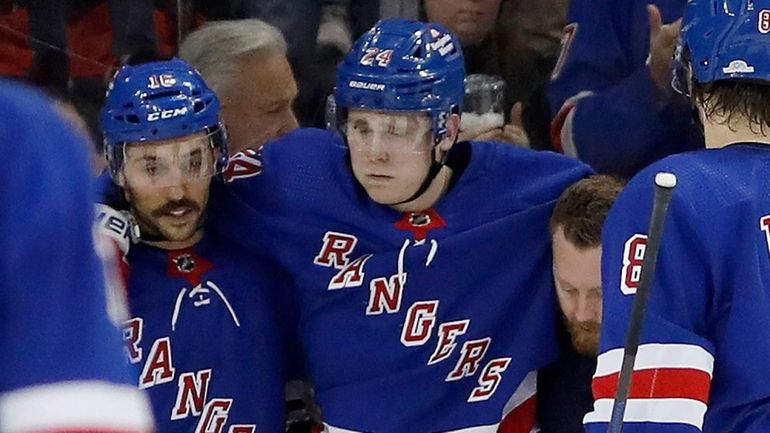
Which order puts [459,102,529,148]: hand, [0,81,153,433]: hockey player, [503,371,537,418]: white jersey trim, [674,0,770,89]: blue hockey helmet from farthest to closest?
[459,102,529,148]: hand, [503,371,537,418]: white jersey trim, [674,0,770,89]: blue hockey helmet, [0,81,153,433]: hockey player

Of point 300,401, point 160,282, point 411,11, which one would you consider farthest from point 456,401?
point 411,11

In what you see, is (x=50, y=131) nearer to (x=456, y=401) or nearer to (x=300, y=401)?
(x=456, y=401)

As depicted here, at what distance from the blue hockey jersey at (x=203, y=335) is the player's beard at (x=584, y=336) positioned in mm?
393

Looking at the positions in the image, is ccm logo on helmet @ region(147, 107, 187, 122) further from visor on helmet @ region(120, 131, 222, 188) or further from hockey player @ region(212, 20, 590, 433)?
hockey player @ region(212, 20, 590, 433)

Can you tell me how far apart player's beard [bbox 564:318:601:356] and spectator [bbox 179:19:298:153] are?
648 millimetres

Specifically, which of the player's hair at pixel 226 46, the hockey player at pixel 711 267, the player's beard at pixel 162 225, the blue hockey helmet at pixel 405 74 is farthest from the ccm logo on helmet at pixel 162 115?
the hockey player at pixel 711 267

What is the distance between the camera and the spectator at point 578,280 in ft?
5.91

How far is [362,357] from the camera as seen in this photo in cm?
189

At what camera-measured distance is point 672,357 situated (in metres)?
1.32

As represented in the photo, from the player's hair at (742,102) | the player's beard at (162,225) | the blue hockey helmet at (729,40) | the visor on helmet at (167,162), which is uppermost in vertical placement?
the blue hockey helmet at (729,40)

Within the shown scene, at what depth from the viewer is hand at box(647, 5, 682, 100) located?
2322mm

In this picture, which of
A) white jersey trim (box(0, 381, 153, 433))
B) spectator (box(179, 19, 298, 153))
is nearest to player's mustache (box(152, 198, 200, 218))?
spectator (box(179, 19, 298, 153))

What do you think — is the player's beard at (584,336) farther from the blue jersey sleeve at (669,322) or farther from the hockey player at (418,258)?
the blue jersey sleeve at (669,322)

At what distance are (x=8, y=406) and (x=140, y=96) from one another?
1282 millimetres
